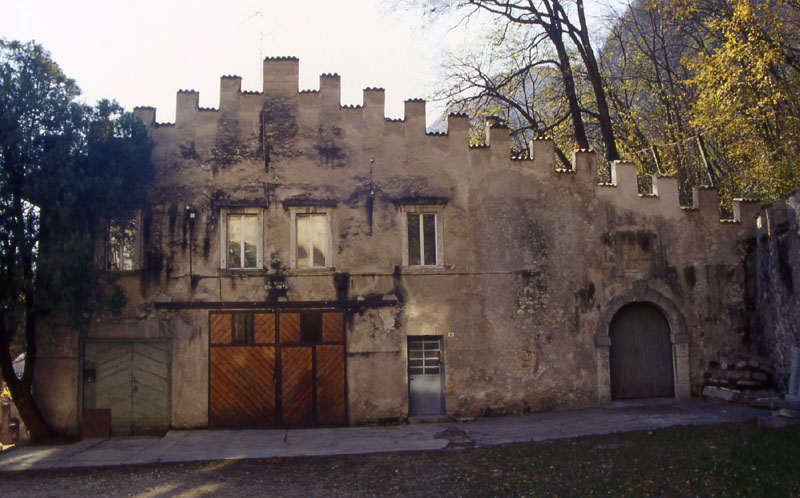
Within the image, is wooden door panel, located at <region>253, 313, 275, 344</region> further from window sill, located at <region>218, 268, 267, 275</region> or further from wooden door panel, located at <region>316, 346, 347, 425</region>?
wooden door panel, located at <region>316, 346, 347, 425</region>

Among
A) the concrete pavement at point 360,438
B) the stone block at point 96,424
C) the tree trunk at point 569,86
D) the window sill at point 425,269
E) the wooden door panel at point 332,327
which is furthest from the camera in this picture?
the tree trunk at point 569,86

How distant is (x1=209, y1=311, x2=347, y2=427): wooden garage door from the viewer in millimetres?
14406

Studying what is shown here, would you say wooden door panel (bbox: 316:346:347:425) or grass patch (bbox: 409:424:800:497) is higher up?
wooden door panel (bbox: 316:346:347:425)

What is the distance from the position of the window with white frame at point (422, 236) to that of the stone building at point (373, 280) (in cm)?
5

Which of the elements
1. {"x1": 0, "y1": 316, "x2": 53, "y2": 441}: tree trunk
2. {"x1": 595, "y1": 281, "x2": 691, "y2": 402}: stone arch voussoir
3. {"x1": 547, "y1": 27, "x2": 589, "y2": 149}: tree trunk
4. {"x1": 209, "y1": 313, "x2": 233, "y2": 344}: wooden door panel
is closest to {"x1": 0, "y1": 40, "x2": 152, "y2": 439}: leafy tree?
{"x1": 0, "y1": 316, "x2": 53, "y2": 441}: tree trunk

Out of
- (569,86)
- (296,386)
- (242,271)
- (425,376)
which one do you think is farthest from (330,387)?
(569,86)

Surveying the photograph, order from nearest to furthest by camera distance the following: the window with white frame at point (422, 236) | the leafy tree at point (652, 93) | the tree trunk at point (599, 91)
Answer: the window with white frame at point (422, 236), the tree trunk at point (599, 91), the leafy tree at point (652, 93)

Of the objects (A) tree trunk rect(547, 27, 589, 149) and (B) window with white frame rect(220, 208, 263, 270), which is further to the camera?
(A) tree trunk rect(547, 27, 589, 149)

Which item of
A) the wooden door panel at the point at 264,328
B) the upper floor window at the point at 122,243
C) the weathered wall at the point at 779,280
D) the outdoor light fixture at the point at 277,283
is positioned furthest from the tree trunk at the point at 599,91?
the upper floor window at the point at 122,243

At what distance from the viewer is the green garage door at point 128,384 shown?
46.7ft

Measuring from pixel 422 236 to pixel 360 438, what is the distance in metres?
4.88

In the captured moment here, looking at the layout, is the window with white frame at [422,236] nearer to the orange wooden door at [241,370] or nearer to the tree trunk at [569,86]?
the orange wooden door at [241,370]

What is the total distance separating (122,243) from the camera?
48.2 ft

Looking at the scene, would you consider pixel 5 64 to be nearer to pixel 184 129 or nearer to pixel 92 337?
pixel 184 129
